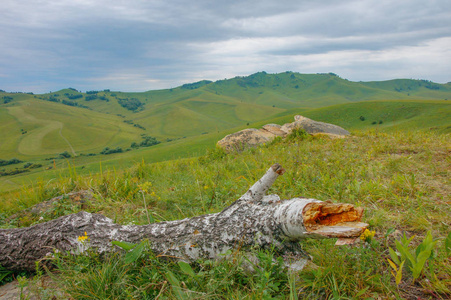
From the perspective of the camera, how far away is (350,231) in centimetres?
197

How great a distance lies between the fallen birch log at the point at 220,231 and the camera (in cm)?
221

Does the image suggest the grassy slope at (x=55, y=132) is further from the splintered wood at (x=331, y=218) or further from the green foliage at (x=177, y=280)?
the splintered wood at (x=331, y=218)

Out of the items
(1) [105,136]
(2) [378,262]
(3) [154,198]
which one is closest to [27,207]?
(3) [154,198]

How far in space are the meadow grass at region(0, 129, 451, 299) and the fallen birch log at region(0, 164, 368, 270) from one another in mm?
166

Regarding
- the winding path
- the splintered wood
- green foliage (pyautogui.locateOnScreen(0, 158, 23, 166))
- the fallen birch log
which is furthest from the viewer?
the winding path

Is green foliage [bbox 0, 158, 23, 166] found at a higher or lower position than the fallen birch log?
lower

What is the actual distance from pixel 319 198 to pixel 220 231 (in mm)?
2192

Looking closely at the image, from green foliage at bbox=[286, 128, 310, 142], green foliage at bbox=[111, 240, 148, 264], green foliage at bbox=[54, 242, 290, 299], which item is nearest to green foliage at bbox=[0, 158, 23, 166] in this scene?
green foliage at bbox=[286, 128, 310, 142]

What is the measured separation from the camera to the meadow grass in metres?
2.10

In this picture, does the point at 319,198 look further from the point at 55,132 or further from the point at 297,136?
the point at 55,132

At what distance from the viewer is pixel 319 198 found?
161 inches

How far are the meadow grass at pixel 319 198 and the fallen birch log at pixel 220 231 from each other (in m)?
0.17

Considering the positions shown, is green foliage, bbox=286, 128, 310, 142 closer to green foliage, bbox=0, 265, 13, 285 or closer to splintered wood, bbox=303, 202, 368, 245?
splintered wood, bbox=303, 202, 368, 245

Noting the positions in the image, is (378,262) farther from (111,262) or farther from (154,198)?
(154,198)
